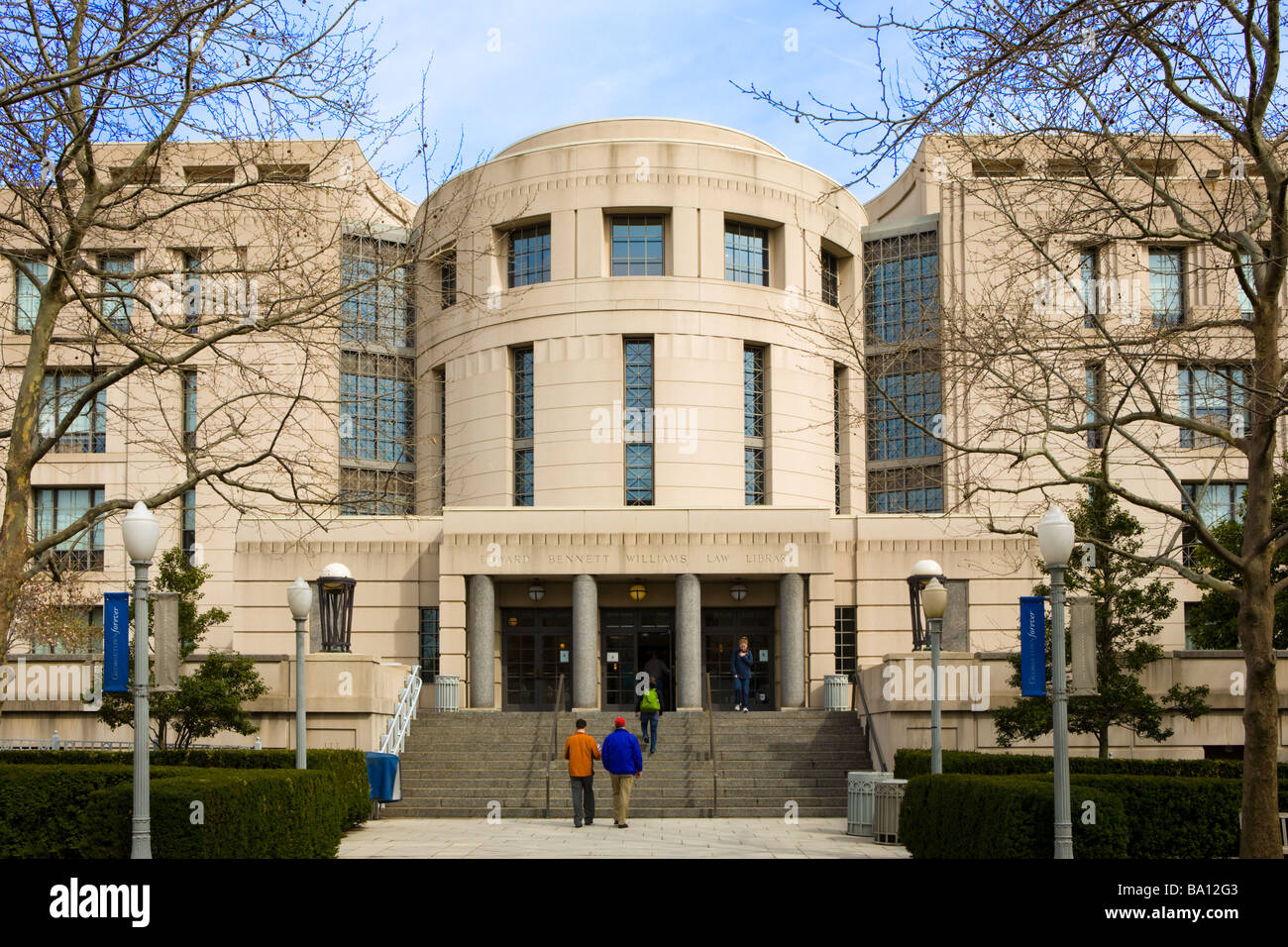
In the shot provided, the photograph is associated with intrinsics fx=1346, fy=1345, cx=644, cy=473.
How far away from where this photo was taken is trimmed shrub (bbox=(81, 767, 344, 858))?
13453 millimetres

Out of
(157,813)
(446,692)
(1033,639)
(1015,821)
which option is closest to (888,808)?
(1015,821)

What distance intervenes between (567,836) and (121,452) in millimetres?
26191

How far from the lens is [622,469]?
122ft

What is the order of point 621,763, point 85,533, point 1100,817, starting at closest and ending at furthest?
1. point 1100,817
2. point 621,763
3. point 85,533

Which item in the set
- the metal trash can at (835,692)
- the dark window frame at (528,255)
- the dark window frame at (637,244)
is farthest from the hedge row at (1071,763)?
the dark window frame at (528,255)

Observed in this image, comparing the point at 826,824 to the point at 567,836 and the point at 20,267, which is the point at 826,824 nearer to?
the point at 567,836

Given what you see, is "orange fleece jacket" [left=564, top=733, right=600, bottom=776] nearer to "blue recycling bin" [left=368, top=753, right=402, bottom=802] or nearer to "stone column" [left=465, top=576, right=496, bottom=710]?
"blue recycling bin" [left=368, top=753, right=402, bottom=802]

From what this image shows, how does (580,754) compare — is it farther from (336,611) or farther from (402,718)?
(336,611)

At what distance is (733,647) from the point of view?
35.4 m

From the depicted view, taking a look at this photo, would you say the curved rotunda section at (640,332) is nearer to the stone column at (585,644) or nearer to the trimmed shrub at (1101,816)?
the stone column at (585,644)

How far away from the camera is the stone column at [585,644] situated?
3328 cm

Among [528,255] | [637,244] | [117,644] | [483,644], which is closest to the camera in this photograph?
[117,644]

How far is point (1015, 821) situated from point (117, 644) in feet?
29.5
